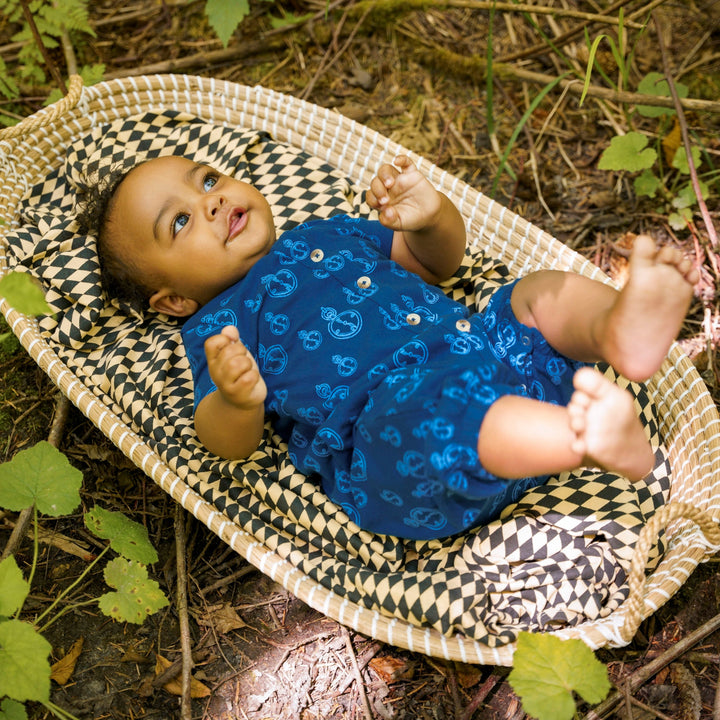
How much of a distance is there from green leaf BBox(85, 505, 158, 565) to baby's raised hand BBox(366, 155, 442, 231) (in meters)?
1.11

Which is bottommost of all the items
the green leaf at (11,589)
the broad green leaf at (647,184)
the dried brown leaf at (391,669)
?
the dried brown leaf at (391,669)

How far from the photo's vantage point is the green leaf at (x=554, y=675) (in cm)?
153

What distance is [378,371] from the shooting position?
184 centimetres

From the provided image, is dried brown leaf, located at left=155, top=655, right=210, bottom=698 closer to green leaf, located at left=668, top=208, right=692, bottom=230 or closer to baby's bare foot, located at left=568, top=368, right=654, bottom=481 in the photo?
baby's bare foot, located at left=568, top=368, right=654, bottom=481

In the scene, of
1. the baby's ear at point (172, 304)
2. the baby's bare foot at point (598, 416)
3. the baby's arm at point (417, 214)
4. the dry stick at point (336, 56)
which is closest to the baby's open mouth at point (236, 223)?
the baby's ear at point (172, 304)

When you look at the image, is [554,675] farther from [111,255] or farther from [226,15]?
[226,15]

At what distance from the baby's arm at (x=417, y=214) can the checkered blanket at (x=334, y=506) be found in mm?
228

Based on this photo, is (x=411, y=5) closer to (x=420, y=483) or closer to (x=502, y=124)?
(x=502, y=124)

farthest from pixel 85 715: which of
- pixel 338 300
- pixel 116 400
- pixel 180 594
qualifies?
pixel 338 300

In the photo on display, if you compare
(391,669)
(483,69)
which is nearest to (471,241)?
(483,69)

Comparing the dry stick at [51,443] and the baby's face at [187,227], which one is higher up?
the baby's face at [187,227]

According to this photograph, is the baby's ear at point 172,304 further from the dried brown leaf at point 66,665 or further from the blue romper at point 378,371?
the dried brown leaf at point 66,665

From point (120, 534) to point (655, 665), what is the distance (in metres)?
1.46

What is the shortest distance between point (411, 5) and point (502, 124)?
712mm
